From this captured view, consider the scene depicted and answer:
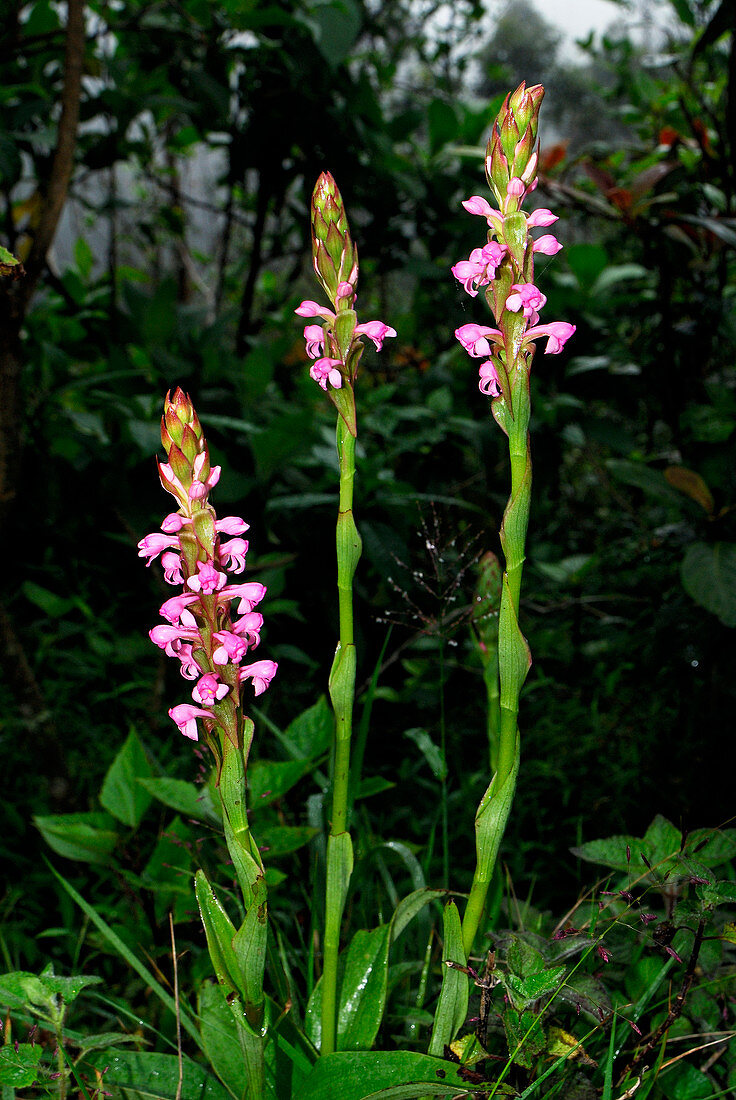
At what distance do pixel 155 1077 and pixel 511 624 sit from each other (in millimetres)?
721

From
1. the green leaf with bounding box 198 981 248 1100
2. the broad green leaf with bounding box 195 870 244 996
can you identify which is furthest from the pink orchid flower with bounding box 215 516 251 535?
the green leaf with bounding box 198 981 248 1100

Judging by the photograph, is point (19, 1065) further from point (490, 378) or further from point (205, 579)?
point (490, 378)

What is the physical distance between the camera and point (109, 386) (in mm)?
2570

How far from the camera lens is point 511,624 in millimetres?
740

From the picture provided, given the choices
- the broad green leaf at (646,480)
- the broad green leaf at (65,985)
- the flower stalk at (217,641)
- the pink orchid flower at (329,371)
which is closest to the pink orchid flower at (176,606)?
the flower stalk at (217,641)

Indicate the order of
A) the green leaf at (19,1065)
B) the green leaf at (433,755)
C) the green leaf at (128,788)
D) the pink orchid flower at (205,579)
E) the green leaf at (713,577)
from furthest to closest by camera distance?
1. the green leaf at (713,577)
2. the green leaf at (128,788)
3. the green leaf at (433,755)
4. the green leaf at (19,1065)
5. the pink orchid flower at (205,579)

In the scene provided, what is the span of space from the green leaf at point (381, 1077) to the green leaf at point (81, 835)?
680mm

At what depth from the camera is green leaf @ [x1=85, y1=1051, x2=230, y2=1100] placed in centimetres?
91

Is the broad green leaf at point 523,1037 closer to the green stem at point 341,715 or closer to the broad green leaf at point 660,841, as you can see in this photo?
the green stem at point 341,715

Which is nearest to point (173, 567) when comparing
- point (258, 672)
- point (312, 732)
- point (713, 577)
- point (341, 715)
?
point (258, 672)

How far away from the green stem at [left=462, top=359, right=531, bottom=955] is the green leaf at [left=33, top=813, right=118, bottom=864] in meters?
0.83

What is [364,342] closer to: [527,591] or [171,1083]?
[171,1083]

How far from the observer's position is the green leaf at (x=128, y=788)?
1.39m

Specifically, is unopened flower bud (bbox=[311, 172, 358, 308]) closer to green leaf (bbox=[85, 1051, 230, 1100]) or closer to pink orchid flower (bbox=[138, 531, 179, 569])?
pink orchid flower (bbox=[138, 531, 179, 569])
